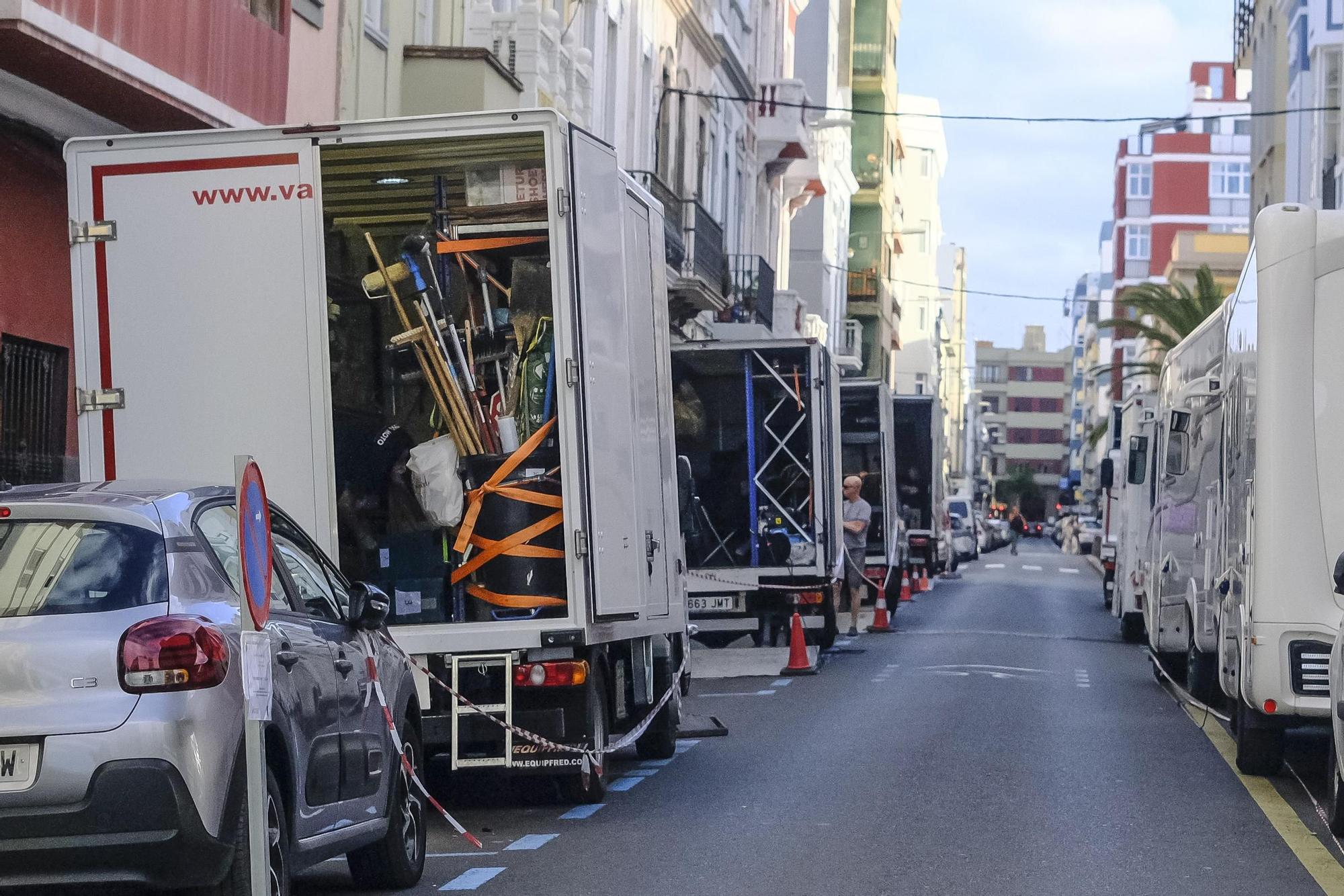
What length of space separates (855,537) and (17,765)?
2057cm

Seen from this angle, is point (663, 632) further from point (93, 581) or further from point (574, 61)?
point (574, 61)

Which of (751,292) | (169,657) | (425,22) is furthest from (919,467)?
(169,657)

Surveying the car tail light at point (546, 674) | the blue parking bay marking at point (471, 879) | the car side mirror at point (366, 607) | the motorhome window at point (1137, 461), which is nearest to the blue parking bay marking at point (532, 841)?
the blue parking bay marking at point (471, 879)

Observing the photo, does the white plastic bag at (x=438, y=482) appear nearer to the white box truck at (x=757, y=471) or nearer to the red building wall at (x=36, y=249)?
the red building wall at (x=36, y=249)

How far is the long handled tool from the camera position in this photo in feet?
38.8

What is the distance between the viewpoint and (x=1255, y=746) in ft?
41.8

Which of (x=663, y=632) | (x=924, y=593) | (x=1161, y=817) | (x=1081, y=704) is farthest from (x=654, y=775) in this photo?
(x=924, y=593)

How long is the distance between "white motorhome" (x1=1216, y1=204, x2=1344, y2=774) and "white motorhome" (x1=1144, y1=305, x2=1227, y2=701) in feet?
7.11

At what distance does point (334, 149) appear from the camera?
36.4 ft

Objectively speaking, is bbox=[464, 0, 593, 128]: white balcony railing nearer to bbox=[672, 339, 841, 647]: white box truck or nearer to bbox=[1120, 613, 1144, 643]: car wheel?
bbox=[672, 339, 841, 647]: white box truck

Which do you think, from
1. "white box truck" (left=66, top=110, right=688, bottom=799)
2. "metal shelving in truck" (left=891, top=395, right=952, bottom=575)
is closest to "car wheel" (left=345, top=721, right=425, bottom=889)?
"white box truck" (left=66, top=110, right=688, bottom=799)

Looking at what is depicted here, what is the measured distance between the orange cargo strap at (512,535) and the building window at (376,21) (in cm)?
962

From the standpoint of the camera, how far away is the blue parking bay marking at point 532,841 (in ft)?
33.2

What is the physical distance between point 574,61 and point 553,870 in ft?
61.0
